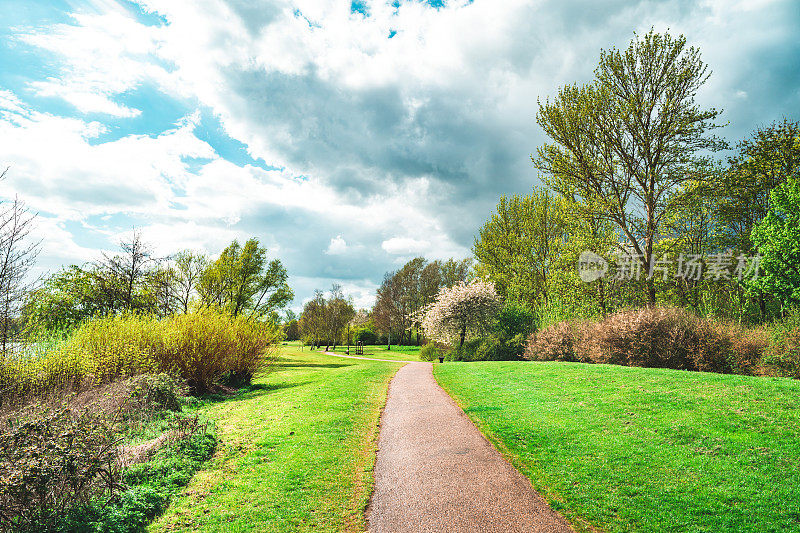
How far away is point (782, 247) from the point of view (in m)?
20.7

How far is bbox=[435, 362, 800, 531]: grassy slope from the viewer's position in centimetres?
438

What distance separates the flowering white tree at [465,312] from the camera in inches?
1072

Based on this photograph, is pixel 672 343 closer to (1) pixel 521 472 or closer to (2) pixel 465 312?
(1) pixel 521 472

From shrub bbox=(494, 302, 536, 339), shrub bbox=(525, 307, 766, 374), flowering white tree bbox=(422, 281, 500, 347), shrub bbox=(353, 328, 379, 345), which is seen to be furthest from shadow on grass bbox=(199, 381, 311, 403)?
shrub bbox=(353, 328, 379, 345)

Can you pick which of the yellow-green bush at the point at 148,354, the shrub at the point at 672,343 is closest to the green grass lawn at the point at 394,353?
the yellow-green bush at the point at 148,354

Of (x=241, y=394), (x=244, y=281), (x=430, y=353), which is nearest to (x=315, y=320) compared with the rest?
(x=244, y=281)

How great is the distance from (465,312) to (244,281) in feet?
73.3

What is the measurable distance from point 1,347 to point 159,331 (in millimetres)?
4414

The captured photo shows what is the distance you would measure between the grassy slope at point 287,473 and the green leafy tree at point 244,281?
2648 cm

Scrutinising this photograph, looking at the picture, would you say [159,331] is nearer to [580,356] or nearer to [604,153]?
[580,356]

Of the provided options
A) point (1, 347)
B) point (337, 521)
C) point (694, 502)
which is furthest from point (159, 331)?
point (694, 502)

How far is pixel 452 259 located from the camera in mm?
57344

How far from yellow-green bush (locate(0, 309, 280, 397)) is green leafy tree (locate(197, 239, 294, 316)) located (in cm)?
1758

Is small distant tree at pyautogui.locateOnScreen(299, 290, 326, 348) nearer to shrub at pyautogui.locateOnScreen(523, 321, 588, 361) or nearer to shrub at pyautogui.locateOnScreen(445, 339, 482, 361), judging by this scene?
shrub at pyautogui.locateOnScreen(445, 339, 482, 361)
